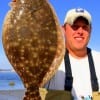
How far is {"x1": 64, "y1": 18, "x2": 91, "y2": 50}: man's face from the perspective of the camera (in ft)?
19.5

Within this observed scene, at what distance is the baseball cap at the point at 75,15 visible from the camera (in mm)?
6000

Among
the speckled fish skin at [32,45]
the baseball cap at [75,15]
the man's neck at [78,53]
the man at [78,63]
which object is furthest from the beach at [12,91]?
the baseball cap at [75,15]

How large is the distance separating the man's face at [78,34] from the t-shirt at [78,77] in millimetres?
214

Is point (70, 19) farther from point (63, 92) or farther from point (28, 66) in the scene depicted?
point (28, 66)

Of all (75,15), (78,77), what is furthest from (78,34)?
(78,77)

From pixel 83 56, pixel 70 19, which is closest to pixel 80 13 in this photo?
pixel 70 19

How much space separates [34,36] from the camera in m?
4.30

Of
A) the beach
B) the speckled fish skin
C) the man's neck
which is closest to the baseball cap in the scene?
the man's neck

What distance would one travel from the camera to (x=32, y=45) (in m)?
4.31

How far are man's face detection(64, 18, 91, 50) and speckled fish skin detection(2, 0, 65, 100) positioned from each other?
1.58 metres

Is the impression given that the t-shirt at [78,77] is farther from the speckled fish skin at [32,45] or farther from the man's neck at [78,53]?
the speckled fish skin at [32,45]

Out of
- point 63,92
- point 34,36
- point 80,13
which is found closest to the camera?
point 34,36

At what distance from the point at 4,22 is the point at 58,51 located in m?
0.61

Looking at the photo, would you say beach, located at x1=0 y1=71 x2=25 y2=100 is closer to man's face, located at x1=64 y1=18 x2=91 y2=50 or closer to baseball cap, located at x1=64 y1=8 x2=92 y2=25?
man's face, located at x1=64 y1=18 x2=91 y2=50
